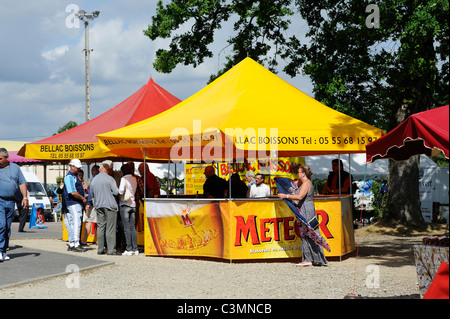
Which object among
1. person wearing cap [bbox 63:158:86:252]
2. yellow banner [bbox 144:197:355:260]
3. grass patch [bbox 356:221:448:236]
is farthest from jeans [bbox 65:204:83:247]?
grass patch [bbox 356:221:448:236]

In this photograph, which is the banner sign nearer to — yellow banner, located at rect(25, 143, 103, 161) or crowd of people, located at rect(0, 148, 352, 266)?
crowd of people, located at rect(0, 148, 352, 266)

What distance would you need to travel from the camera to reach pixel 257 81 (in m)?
13.8

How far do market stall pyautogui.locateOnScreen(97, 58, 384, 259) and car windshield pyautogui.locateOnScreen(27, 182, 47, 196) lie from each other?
17669 mm

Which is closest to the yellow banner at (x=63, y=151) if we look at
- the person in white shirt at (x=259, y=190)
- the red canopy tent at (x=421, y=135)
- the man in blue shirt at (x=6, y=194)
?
the man in blue shirt at (x=6, y=194)

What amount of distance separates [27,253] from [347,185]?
22.6ft

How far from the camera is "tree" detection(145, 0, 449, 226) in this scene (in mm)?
16312

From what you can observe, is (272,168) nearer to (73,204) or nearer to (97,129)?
(97,129)

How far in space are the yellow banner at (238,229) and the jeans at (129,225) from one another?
0.75 metres

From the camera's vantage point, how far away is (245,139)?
37.8 ft

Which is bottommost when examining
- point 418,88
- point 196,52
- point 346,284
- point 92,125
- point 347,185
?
point 346,284

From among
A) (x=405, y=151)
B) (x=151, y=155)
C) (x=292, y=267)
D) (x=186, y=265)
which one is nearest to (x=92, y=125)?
(x=151, y=155)

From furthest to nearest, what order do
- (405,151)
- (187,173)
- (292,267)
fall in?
(187,173) < (292,267) < (405,151)

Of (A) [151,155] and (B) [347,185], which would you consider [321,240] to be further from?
(A) [151,155]

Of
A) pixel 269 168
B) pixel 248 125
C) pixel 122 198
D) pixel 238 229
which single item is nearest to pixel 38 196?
pixel 269 168
